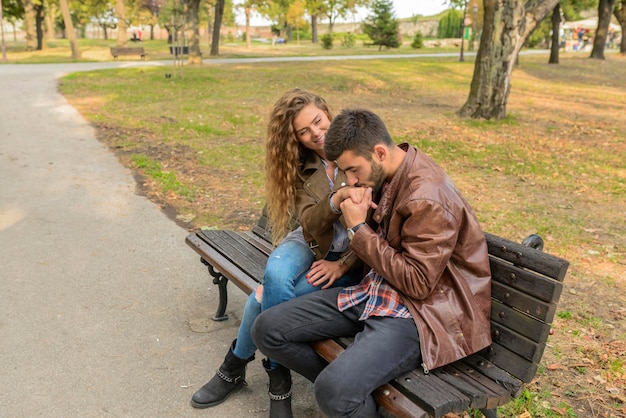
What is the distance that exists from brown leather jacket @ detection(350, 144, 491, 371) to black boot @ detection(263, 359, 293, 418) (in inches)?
28.7

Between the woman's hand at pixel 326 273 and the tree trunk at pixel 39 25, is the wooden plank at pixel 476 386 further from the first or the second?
the tree trunk at pixel 39 25

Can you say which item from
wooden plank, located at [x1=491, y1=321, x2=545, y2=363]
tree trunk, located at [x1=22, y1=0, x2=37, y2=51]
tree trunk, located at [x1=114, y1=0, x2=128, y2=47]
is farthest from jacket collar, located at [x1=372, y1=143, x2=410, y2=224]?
tree trunk, located at [x1=114, y1=0, x2=128, y2=47]

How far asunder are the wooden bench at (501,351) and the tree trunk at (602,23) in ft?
106

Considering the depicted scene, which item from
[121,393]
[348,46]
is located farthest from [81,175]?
[348,46]

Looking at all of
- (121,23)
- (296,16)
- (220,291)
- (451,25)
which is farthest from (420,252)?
(451,25)

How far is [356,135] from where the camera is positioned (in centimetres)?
246

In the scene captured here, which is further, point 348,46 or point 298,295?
point 348,46

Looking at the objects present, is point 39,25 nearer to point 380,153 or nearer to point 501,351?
point 380,153

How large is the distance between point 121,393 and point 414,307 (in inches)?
64.0

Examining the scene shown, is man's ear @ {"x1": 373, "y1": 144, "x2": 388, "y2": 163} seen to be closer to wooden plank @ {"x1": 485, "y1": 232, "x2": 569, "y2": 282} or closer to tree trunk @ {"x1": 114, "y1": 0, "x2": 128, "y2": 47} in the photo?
wooden plank @ {"x1": 485, "y1": 232, "x2": 569, "y2": 282}

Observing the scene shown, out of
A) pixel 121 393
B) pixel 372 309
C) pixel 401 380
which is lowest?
pixel 121 393

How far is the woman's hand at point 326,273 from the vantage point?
9.31 feet

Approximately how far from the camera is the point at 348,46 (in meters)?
48.6

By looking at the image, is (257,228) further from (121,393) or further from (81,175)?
(81,175)
